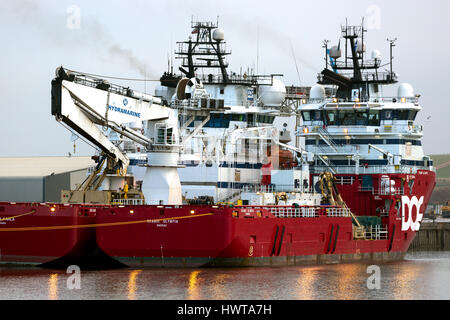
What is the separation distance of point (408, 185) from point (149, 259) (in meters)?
19.0

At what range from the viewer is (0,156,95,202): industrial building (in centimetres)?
7506

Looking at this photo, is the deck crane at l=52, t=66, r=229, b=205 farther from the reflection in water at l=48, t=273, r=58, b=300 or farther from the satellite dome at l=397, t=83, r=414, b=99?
the satellite dome at l=397, t=83, r=414, b=99

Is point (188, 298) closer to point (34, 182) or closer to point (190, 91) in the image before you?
point (190, 91)

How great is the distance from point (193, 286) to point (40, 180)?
3606 cm

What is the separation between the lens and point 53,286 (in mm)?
41531

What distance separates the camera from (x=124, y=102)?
4984 cm

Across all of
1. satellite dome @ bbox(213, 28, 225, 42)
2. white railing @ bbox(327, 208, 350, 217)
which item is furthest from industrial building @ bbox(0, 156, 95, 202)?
white railing @ bbox(327, 208, 350, 217)

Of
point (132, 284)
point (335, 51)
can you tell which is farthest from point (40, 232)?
point (335, 51)

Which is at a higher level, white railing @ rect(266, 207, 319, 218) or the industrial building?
the industrial building

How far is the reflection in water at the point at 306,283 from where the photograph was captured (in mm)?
40531

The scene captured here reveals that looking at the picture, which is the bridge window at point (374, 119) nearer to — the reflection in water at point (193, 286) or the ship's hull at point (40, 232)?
the reflection in water at point (193, 286)
